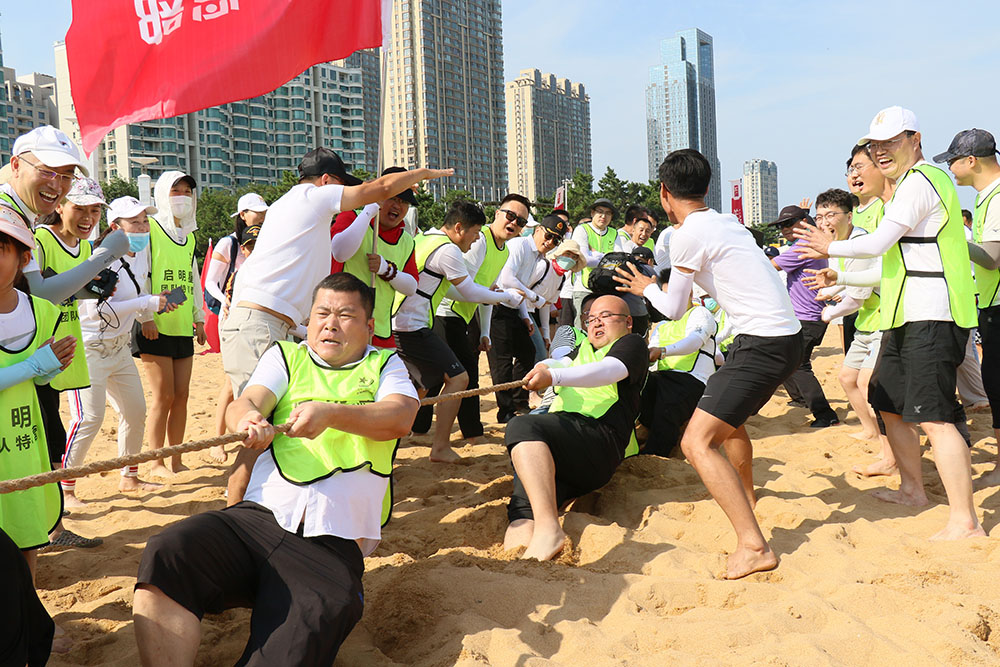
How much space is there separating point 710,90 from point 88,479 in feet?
462

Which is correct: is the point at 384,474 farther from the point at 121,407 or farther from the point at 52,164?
the point at 121,407

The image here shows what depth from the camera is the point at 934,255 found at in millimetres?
4039

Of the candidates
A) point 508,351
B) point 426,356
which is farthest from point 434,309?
point 508,351

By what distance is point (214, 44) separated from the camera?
4.22 meters

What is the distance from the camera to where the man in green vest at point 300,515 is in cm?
238

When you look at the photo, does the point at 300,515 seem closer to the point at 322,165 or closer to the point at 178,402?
the point at 322,165

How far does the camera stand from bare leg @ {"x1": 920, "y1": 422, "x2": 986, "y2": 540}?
12.6 ft

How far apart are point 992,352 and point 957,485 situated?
56.9 inches

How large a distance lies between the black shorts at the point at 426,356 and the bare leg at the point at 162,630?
3.39 meters

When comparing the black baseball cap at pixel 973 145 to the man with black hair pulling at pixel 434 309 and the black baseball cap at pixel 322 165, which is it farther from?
the black baseball cap at pixel 322 165

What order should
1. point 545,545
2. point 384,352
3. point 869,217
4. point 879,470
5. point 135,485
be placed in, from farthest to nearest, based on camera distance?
point 869,217 → point 135,485 → point 879,470 → point 545,545 → point 384,352

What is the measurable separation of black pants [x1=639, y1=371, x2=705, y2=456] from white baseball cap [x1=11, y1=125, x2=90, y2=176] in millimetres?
3689

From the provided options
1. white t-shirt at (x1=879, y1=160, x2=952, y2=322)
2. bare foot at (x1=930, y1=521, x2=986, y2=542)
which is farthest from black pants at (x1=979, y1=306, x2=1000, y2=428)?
bare foot at (x1=930, y1=521, x2=986, y2=542)

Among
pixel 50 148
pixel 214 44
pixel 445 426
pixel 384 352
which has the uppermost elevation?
pixel 214 44
